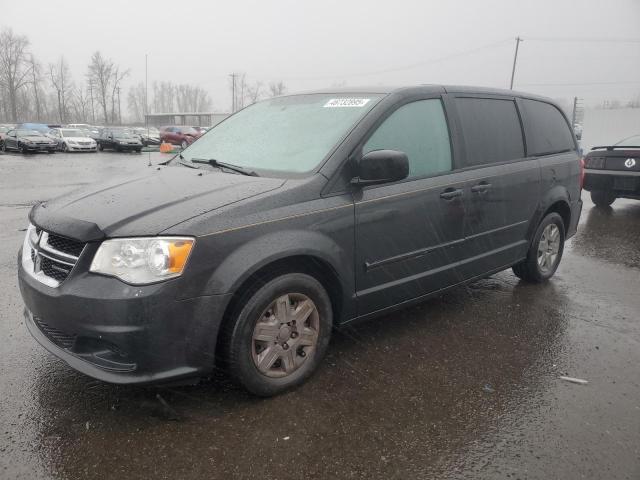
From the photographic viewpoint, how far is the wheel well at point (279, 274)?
2600 mm

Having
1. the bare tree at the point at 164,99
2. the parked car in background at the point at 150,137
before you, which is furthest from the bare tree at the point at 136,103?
the parked car in background at the point at 150,137

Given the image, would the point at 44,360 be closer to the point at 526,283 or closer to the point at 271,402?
the point at 271,402

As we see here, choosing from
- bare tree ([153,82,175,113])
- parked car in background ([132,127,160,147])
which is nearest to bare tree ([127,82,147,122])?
bare tree ([153,82,175,113])

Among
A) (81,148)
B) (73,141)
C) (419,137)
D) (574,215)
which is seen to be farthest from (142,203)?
(81,148)

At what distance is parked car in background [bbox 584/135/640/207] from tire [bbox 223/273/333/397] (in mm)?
8532

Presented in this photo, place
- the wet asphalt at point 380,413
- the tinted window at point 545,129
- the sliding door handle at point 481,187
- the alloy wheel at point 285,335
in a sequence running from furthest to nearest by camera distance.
A: 1. the tinted window at point 545,129
2. the sliding door handle at point 481,187
3. the alloy wheel at point 285,335
4. the wet asphalt at point 380,413

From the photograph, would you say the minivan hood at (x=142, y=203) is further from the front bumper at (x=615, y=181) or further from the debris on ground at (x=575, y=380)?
the front bumper at (x=615, y=181)

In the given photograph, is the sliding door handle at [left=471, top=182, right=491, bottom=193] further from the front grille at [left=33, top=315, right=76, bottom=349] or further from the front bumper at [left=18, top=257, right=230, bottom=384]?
the front grille at [left=33, top=315, right=76, bottom=349]

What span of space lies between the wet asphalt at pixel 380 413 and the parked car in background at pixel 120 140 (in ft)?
95.3

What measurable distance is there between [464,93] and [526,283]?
2.20 m

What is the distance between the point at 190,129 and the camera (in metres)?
38.3

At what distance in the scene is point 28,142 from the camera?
26469mm

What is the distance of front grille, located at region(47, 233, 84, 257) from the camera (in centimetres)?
248

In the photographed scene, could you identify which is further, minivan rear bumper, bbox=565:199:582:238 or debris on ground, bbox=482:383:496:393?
minivan rear bumper, bbox=565:199:582:238
